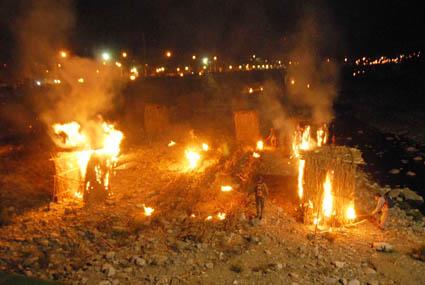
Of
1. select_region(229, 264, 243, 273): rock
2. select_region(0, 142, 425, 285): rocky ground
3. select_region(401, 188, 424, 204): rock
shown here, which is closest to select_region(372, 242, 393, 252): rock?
select_region(0, 142, 425, 285): rocky ground

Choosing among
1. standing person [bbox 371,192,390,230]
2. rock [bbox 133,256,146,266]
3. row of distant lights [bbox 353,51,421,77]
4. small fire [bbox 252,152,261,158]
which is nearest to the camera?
rock [bbox 133,256,146,266]

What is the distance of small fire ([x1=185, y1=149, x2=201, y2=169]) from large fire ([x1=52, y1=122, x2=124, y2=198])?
326 centimetres

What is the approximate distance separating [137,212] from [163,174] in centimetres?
360

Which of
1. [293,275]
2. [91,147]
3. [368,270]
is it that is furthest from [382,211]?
[91,147]

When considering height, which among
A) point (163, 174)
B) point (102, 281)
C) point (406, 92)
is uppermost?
point (406, 92)

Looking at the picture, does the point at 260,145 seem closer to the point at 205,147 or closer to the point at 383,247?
the point at 205,147

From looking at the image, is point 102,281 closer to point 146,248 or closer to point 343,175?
point 146,248

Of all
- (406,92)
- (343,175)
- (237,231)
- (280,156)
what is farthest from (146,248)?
(406,92)

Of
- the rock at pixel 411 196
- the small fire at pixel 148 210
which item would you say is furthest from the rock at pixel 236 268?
the rock at pixel 411 196

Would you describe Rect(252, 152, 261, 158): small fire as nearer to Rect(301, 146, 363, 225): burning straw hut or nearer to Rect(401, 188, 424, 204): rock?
Rect(401, 188, 424, 204): rock

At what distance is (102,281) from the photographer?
23.6ft

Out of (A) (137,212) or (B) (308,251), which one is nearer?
(B) (308,251)

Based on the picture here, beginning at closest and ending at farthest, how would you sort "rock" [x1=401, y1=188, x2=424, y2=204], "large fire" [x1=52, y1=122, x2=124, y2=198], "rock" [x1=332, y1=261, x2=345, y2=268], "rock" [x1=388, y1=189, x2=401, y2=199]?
"rock" [x1=332, y1=261, x2=345, y2=268]
"large fire" [x1=52, y1=122, x2=124, y2=198]
"rock" [x1=401, y1=188, x2=424, y2=204]
"rock" [x1=388, y1=189, x2=401, y2=199]

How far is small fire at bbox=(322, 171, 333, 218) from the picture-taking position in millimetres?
9320
